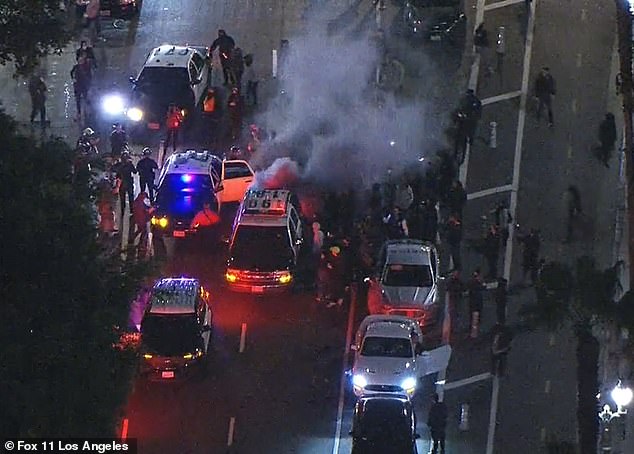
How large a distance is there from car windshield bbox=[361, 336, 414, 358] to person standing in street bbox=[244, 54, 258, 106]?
1220 centimetres

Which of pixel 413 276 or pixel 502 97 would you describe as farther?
pixel 502 97

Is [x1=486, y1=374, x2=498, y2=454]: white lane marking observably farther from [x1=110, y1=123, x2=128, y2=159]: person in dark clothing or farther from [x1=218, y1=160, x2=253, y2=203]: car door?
[x1=110, y1=123, x2=128, y2=159]: person in dark clothing

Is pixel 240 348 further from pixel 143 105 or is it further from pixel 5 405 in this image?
pixel 5 405

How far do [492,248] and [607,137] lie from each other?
539cm

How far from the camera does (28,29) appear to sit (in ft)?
70.7

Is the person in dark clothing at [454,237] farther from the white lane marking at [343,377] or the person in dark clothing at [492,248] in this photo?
the white lane marking at [343,377]

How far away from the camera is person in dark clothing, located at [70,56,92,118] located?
37094mm

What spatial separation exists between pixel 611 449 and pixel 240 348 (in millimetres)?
7484

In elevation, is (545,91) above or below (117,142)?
above

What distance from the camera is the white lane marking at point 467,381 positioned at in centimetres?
2741

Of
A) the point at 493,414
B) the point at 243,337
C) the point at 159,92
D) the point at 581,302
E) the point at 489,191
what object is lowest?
the point at 493,414

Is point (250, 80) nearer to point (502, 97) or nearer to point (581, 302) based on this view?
point (502, 97)

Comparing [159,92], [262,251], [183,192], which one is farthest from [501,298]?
[159,92]

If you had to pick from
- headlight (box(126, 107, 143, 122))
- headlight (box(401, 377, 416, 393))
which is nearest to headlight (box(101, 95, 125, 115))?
headlight (box(126, 107, 143, 122))
